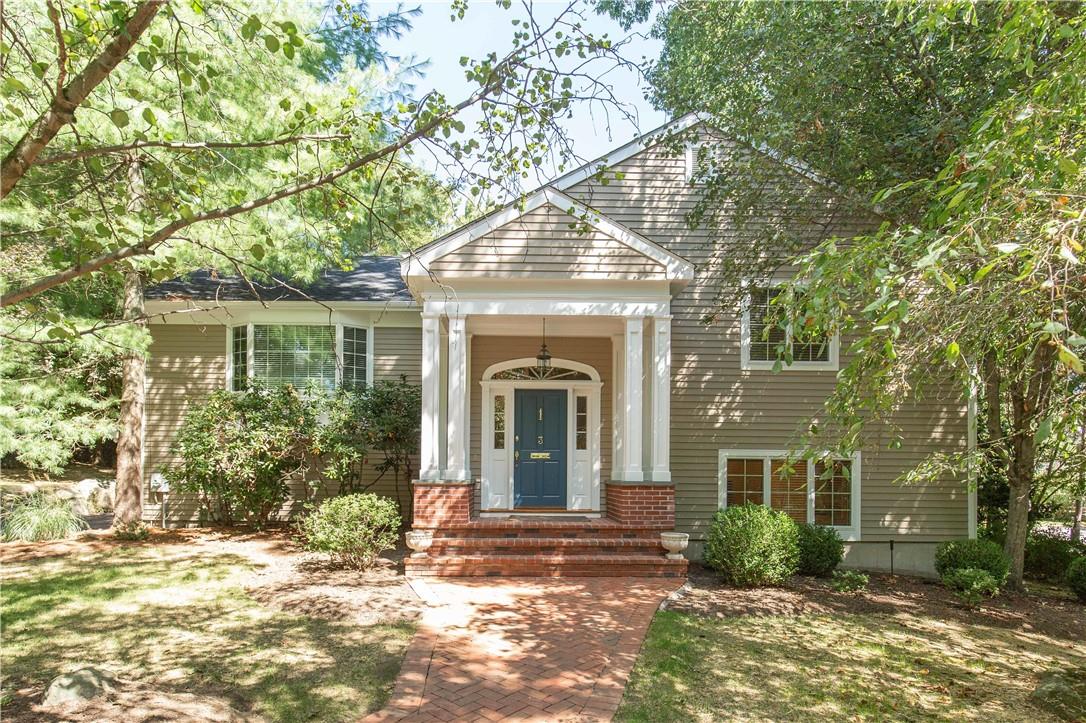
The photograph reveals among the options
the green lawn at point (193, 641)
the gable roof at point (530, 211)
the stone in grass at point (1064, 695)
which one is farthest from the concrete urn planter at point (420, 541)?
the stone in grass at point (1064, 695)

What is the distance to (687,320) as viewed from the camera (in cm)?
1117

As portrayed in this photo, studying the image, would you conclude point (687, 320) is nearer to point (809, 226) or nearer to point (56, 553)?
point (809, 226)

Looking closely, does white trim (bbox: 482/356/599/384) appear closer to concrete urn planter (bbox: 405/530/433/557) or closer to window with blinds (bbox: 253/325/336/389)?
window with blinds (bbox: 253/325/336/389)

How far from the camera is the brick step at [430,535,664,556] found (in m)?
8.98

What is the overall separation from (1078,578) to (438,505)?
349 inches

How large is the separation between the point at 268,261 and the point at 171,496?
15.0 ft

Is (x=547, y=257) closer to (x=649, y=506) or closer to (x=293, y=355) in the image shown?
(x=649, y=506)

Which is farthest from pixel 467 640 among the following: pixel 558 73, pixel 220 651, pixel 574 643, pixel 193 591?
pixel 558 73

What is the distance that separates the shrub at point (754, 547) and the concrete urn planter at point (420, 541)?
12.3ft

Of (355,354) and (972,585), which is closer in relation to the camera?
(972,585)

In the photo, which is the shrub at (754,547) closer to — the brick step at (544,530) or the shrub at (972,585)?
the brick step at (544,530)

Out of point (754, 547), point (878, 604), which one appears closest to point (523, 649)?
point (754, 547)

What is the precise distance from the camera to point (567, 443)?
11.4 meters

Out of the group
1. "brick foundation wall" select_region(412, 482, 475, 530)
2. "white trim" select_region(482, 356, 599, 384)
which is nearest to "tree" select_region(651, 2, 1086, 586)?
"white trim" select_region(482, 356, 599, 384)
